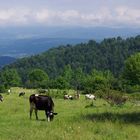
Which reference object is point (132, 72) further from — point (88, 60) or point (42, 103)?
point (88, 60)

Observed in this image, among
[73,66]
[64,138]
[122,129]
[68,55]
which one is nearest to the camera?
[64,138]

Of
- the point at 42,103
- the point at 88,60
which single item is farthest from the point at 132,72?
the point at 88,60

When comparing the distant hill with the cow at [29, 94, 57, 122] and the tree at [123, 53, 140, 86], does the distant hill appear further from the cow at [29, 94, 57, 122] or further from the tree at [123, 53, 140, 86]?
the cow at [29, 94, 57, 122]

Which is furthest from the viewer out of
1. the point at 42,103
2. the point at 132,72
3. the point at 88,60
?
the point at 88,60

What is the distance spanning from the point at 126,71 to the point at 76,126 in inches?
2909

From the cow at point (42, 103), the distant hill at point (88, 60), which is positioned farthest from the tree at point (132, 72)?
the distant hill at point (88, 60)

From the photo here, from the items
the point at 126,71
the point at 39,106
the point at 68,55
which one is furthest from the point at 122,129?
the point at 68,55

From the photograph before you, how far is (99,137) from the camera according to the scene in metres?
14.5

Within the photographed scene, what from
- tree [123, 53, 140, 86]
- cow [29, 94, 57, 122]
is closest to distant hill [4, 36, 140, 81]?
tree [123, 53, 140, 86]

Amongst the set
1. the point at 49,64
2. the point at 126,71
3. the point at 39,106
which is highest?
the point at 39,106

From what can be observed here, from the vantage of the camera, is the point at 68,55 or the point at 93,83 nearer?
the point at 93,83

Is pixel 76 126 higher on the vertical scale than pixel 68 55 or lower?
higher

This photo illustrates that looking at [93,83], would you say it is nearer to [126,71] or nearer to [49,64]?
[126,71]

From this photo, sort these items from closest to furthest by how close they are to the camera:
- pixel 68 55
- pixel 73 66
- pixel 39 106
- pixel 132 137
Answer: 1. pixel 132 137
2. pixel 39 106
3. pixel 73 66
4. pixel 68 55
